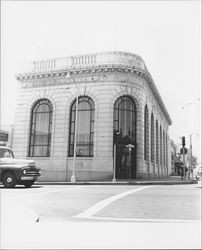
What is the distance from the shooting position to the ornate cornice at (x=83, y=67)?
28597 millimetres

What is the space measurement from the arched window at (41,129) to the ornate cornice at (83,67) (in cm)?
271

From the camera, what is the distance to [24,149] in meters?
29.8

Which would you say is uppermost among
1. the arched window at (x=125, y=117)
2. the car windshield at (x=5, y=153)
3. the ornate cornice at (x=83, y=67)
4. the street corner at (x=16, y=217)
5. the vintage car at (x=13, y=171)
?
the ornate cornice at (x=83, y=67)

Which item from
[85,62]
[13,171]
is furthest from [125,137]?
[13,171]

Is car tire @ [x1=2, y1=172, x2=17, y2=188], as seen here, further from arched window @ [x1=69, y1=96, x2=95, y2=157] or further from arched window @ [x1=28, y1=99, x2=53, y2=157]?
arched window @ [x1=28, y1=99, x2=53, y2=157]

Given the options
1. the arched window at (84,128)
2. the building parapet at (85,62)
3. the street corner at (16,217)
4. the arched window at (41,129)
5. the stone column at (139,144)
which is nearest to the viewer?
the street corner at (16,217)

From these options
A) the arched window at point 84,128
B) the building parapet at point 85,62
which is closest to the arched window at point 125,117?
the arched window at point 84,128

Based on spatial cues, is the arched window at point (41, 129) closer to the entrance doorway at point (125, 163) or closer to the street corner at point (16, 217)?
the entrance doorway at point (125, 163)

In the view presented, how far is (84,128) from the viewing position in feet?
94.4

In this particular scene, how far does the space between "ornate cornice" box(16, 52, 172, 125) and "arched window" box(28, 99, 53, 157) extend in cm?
271

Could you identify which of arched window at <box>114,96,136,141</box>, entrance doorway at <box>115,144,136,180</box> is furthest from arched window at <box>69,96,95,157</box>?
entrance doorway at <box>115,144,136,180</box>

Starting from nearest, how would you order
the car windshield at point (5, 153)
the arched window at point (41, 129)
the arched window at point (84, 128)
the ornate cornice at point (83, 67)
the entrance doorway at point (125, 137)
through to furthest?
the car windshield at point (5, 153)
the entrance doorway at point (125, 137)
the arched window at point (84, 128)
the ornate cornice at point (83, 67)
the arched window at point (41, 129)

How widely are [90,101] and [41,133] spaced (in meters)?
5.81

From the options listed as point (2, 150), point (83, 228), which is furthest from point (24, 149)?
point (83, 228)
